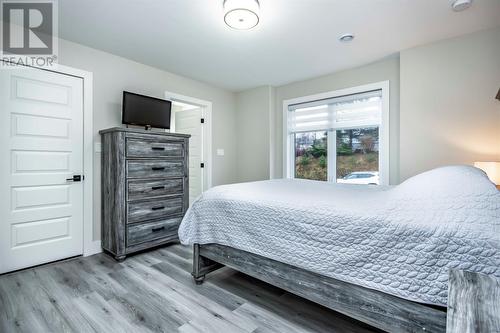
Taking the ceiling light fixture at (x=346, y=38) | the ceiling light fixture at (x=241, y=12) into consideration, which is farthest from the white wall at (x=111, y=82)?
the ceiling light fixture at (x=346, y=38)

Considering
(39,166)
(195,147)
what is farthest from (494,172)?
(39,166)

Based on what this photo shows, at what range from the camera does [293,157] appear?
4383 millimetres

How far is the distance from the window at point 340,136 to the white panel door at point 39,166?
10.2 feet

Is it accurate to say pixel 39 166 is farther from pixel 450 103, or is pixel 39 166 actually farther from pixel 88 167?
pixel 450 103

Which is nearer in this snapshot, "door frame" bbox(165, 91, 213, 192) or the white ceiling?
the white ceiling

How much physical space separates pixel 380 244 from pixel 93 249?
3.10 meters

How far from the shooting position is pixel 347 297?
1359 mm

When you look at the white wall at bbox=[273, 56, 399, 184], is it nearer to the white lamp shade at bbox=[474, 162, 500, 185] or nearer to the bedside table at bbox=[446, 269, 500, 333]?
the white lamp shade at bbox=[474, 162, 500, 185]

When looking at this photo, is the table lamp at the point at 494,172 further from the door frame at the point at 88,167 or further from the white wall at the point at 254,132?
the door frame at the point at 88,167

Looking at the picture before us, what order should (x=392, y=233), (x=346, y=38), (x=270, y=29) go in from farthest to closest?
(x=346, y=38) → (x=270, y=29) → (x=392, y=233)

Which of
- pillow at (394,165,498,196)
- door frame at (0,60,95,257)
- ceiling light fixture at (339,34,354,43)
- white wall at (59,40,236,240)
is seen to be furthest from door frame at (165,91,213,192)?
pillow at (394,165,498,196)

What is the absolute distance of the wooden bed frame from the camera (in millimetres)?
1132

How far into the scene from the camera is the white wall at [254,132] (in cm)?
438

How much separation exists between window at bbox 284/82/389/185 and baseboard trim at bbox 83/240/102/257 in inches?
118
